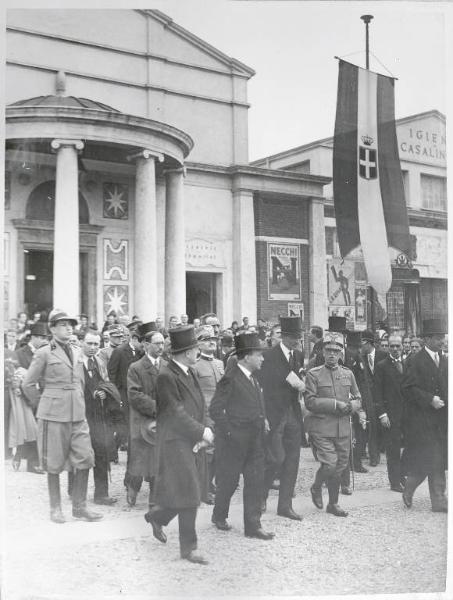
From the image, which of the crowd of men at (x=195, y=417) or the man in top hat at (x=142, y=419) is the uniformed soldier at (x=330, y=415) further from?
the man in top hat at (x=142, y=419)

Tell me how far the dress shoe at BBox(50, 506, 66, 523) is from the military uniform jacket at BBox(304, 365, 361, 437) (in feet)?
6.99

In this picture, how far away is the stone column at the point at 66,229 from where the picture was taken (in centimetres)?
790

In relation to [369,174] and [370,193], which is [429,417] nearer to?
[370,193]

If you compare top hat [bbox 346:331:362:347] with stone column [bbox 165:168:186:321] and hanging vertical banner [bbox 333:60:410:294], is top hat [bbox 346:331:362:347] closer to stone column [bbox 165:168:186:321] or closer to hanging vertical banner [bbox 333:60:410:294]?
hanging vertical banner [bbox 333:60:410:294]

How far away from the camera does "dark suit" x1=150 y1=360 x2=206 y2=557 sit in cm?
451

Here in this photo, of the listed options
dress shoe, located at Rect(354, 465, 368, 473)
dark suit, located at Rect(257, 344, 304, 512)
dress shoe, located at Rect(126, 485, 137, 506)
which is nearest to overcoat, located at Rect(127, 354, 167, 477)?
dress shoe, located at Rect(126, 485, 137, 506)

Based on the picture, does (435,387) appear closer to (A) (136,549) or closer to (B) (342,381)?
(B) (342,381)

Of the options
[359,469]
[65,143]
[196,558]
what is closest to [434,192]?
[359,469]

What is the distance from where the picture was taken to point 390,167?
5.82 m

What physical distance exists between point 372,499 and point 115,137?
5269 mm

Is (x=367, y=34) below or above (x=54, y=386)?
above

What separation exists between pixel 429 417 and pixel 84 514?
284 centimetres

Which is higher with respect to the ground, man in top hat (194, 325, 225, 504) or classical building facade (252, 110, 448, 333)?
classical building facade (252, 110, 448, 333)

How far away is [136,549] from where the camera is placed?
15.5 feet
